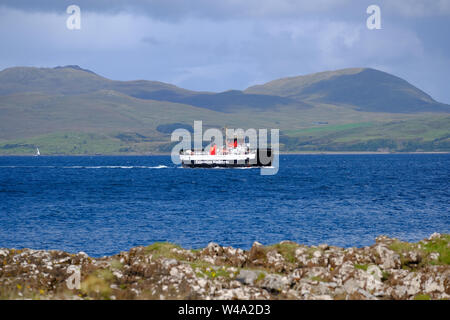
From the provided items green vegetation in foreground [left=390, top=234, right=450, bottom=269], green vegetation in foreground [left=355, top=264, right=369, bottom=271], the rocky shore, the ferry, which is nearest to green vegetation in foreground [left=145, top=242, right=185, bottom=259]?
the rocky shore

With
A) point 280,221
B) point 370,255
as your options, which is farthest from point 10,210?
point 370,255

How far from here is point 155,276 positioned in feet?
58.5

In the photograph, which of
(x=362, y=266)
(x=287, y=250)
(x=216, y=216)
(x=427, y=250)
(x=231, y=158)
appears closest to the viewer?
(x=362, y=266)

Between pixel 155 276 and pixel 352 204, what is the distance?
4887 centimetres

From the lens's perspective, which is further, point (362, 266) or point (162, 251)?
point (162, 251)

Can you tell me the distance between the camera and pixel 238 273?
733 inches

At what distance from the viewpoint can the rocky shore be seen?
16438 millimetres

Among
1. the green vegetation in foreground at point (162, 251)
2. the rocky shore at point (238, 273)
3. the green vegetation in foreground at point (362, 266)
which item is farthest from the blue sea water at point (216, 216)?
the green vegetation in foreground at point (362, 266)

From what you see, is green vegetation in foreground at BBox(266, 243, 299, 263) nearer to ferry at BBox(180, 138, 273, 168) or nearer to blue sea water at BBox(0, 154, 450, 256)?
blue sea water at BBox(0, 154, 450, 256)

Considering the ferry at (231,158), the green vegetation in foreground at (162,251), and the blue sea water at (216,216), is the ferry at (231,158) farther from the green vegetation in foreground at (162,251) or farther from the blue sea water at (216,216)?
the green vegetation in foreground at (162,251)

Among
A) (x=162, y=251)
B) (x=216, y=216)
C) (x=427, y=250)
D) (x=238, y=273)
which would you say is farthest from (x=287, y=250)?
(x=216, y=216)

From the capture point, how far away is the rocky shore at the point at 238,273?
16.4 meters

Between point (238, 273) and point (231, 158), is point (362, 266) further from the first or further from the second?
point (231, 158)
